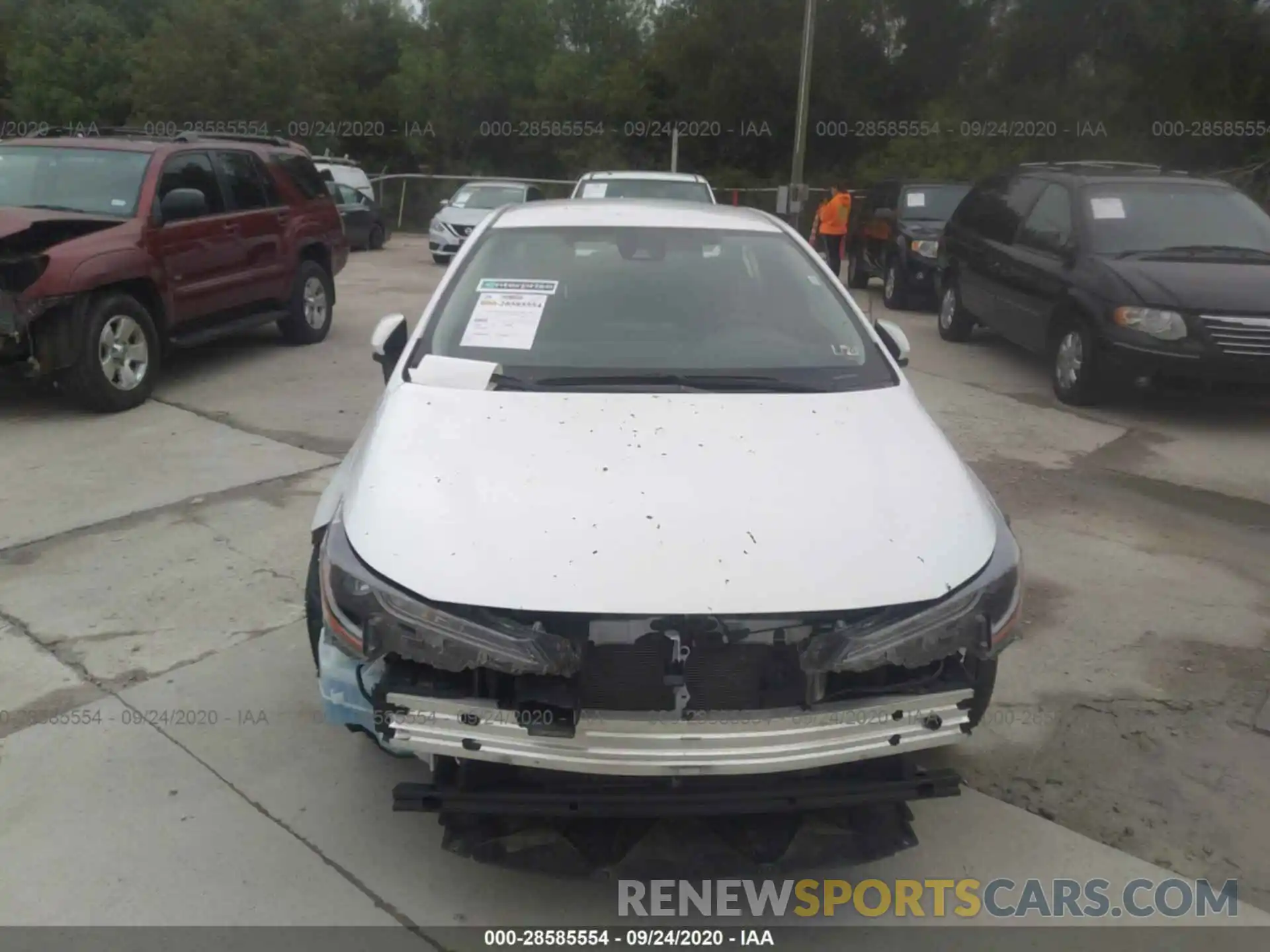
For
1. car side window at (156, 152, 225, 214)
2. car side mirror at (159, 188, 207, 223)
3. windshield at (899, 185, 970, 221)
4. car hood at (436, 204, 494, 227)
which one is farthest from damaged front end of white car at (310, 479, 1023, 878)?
car hood at (436, 204, 494, 227)

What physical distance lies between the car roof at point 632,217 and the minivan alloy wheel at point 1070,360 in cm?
423

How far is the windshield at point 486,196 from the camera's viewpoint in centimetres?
1784

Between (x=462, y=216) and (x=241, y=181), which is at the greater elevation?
(x=241, y=181)

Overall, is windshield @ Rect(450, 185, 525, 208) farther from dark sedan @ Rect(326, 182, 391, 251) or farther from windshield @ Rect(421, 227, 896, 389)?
windshield @ Rect(421, 227, 896, 389)

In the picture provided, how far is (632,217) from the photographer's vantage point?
4504 mm

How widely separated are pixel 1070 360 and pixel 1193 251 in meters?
1.15

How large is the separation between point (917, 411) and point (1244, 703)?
→ 1.71 m

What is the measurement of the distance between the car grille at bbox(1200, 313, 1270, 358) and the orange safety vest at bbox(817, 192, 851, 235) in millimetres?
8675

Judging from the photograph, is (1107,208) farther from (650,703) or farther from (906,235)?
(650,703)

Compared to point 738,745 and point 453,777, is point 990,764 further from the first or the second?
point 453,777

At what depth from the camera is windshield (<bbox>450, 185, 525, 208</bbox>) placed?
17844 mm

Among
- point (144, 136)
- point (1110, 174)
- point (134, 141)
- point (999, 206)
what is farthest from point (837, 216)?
point (134, 141)

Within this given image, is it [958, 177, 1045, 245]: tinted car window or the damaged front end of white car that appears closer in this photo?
the damaged front end of white car

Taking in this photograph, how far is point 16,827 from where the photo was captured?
123 inches
